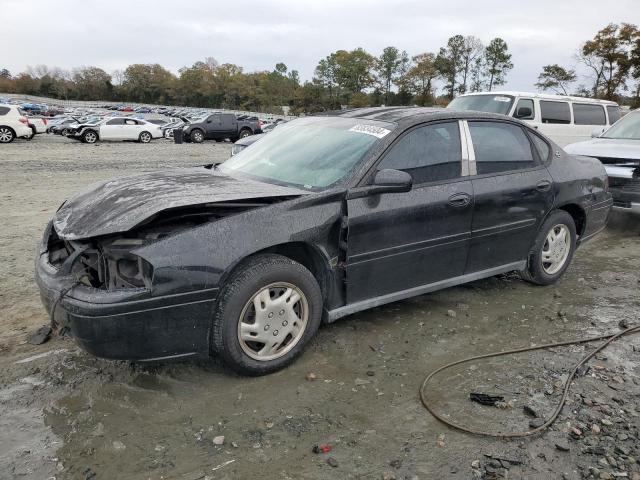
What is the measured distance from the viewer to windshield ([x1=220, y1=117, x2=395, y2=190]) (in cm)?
362

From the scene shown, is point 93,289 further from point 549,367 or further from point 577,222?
point 577,222

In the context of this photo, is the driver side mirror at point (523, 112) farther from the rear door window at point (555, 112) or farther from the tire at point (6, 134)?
the tire at point (6, 134)

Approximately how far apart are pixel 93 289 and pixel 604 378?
3171 mm

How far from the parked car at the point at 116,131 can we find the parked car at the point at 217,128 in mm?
1959

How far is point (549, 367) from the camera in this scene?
11.3ft

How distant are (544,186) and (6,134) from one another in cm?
2298

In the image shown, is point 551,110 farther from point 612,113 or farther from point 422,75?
point 422,75

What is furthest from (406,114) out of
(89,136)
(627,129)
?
(89,136)

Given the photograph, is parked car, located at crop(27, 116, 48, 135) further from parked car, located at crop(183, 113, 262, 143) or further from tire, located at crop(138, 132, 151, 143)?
parked car, located at crop(183, 113, 262, 143)

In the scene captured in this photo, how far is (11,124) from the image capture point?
2156 cm

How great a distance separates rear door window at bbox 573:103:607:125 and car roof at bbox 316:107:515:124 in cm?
875

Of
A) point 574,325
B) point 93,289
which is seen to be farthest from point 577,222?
point 93,289

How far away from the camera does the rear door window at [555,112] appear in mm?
11258

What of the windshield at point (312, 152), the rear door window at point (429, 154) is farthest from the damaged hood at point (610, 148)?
the windshield at point (312, 152)
